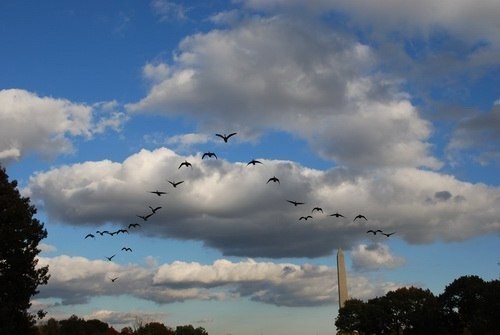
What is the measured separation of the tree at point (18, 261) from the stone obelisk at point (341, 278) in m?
75.2

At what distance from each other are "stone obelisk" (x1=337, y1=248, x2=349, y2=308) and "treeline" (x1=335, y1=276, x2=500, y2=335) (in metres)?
4.36

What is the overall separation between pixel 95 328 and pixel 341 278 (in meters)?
72.0

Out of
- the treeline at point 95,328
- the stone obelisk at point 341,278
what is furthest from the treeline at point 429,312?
the treeline at point 95,328

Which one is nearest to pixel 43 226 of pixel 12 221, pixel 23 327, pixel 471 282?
pixel 12 221

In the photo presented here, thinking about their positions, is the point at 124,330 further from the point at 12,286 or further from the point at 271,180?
the point at 271,180

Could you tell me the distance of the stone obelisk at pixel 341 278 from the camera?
11547 centimetres

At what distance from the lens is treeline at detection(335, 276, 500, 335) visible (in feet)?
251

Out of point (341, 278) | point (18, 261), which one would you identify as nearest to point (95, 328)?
point (341, 278)

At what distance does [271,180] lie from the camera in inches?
1455

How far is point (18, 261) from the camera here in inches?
1829

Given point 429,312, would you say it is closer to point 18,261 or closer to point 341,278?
point 341,278

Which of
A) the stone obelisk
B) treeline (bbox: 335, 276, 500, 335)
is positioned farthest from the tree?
the stone obelisk

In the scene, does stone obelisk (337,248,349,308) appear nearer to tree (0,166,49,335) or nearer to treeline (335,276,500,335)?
treeline (335,276,500,335)

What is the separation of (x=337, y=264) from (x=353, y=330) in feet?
41.2
